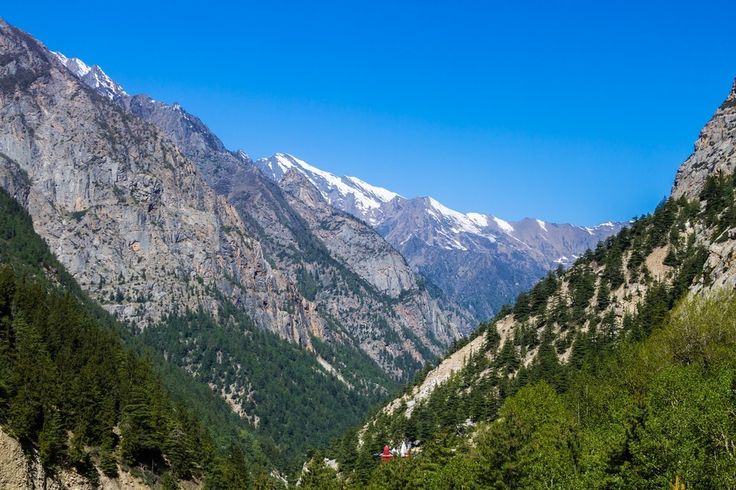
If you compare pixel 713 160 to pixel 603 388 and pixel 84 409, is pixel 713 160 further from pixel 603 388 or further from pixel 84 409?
pixel 84 409

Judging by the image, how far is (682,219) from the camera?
518ft

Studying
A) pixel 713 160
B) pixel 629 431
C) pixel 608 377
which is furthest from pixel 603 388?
pixel 713 160

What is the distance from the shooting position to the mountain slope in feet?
165

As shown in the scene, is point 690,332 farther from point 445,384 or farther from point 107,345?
point 107,345

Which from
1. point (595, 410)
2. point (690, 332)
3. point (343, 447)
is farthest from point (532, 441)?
point (343, 447)

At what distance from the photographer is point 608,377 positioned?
299 feet

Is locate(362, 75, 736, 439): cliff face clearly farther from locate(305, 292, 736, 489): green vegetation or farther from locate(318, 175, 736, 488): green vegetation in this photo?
locate(305, 292, 736, 489): green vegetation

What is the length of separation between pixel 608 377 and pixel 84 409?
71586mm

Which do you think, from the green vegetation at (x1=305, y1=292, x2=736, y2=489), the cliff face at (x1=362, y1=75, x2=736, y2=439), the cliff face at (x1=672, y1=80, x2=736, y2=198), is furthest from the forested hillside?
the cliff face at (x1=672, y1=80, x2=736, y2=198)

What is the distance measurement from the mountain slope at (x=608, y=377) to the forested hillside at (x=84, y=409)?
92.1 feet

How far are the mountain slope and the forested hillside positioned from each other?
1105 inches

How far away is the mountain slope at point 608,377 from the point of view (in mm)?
50375

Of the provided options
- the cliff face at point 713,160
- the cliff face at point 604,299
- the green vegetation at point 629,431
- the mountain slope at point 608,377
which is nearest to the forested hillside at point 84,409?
the green vegetation at point 629,431

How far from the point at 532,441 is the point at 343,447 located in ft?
297
